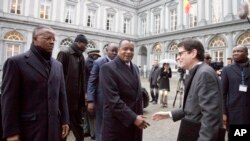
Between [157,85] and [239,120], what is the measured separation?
23.2 ft

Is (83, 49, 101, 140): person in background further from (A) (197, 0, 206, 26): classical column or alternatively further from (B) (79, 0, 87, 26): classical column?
(B) (79, 0, 87, 26): classical column

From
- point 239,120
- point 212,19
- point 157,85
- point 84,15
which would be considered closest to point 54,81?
point 239,120

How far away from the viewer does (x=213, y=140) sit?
1.84m

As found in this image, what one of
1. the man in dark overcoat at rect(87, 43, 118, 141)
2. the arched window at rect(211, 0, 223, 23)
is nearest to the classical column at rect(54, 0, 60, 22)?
the arched window at rect(211, 0, 223, 23)

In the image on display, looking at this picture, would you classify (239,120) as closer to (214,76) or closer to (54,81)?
(214,76)

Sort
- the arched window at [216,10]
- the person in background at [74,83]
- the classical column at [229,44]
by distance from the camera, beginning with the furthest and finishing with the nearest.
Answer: the arched window at [216,10] → the classical column at [229,44] → the person in background at [74,83]

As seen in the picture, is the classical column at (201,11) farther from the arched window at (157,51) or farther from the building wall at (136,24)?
the arched window at (157,51)

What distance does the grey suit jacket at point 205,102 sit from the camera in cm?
186

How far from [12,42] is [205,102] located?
85.7 feet

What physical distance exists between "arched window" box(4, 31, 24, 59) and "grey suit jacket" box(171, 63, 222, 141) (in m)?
25.8

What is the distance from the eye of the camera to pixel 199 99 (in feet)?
6.49

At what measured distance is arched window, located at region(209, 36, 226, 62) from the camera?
22814 mm

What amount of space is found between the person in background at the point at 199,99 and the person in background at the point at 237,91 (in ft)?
6.60

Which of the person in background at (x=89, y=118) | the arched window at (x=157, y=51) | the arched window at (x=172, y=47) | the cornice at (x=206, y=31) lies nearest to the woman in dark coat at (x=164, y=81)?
the person in background at (x=89, y=118)
